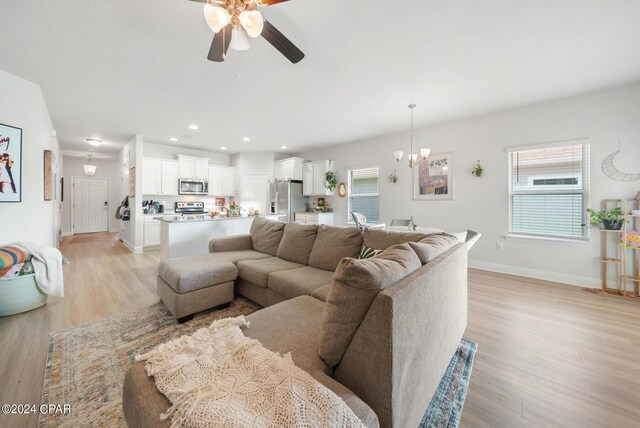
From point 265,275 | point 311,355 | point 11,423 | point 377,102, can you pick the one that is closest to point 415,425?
point 311,355

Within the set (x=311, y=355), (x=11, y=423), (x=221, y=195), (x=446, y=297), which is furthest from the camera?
(x=221, y=195)

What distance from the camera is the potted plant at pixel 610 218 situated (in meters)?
3.02

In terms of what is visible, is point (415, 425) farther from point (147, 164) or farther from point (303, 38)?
point (147, 164)

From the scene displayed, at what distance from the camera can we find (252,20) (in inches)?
58.6

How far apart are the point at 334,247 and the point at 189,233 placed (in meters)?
2.86

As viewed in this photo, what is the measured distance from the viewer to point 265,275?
2.36 meters

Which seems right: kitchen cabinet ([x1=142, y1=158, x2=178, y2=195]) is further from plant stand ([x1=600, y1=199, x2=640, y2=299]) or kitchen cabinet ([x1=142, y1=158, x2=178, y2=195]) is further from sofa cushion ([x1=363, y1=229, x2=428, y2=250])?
plant stand ([x1=600, y1=199, x2=640, y2=299])

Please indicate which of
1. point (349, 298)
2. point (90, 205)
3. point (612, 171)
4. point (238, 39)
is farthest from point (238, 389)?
point (90, 205)

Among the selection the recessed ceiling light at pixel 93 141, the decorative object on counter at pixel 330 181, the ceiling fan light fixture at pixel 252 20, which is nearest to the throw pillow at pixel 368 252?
the ceiling fan light fixture at pixel 252 20

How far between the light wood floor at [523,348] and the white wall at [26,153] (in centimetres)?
89

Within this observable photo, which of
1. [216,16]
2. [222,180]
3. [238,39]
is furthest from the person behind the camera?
[222,180]

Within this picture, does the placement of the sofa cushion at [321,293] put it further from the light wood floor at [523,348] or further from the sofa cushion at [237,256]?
the sofa cushion at [237,256]

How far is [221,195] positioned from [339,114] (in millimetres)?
4641

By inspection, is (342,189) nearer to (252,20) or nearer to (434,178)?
(434,178)
